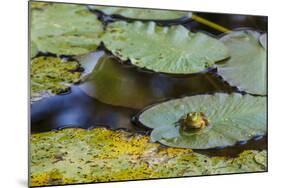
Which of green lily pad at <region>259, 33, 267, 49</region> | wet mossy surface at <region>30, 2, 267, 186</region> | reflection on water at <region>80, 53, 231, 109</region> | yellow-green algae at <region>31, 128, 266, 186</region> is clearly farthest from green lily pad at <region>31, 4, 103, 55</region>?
green lily pad at <region>259, 33, 267, 49</region>

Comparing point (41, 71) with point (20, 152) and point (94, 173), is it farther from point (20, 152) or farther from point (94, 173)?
point (94, 173)

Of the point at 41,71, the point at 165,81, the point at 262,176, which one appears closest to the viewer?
the point at 41,71

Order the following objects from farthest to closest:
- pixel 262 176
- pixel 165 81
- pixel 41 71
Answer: pixel 262 176 → pixel 165 81 → pixel 41 71

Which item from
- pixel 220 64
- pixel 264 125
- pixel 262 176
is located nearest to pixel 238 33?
pixel 220 64

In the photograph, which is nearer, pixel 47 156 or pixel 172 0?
pixel 47 156

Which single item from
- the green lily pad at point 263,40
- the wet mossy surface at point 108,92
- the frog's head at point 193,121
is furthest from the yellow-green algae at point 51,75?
the green lily pad at point 263,40

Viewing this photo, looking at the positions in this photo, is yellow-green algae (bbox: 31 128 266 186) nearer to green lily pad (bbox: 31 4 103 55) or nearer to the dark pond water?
the dark pond water
